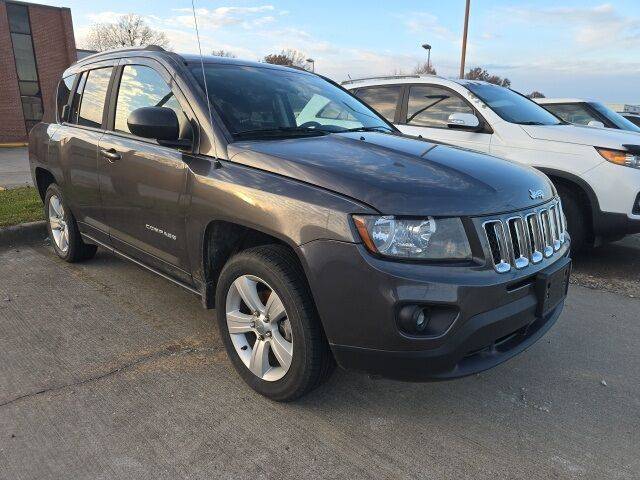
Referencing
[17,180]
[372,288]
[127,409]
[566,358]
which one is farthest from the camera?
[17,180]

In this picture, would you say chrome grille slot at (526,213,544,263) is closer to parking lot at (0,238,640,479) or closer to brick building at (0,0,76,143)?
parking lot at (0,238,640,479)

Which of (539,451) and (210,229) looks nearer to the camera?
(539,451)

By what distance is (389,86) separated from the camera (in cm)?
661

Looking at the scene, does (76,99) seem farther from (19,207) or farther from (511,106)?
(511,106)

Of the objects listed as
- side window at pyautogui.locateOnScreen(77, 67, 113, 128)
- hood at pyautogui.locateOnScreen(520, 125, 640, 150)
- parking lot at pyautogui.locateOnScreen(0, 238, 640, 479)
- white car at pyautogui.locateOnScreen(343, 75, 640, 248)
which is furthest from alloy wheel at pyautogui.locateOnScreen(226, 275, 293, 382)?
hood at pyautogui.locateOnScreen(520, 125, 640, 150)

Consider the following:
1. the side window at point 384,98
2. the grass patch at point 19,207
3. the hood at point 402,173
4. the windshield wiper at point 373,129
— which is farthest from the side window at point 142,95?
the side window at point 384,98

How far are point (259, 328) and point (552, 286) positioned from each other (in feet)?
4.79

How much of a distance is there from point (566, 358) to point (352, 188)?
2.00 m

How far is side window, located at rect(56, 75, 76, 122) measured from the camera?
4504mm

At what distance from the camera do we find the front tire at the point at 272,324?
236cm

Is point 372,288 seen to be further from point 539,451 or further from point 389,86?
point 389,86

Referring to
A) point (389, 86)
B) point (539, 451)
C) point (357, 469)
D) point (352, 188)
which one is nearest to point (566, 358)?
point (539, 451)

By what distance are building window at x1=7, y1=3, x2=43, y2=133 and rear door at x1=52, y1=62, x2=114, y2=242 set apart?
2272 cm

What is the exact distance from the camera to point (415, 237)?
215 centimetres
